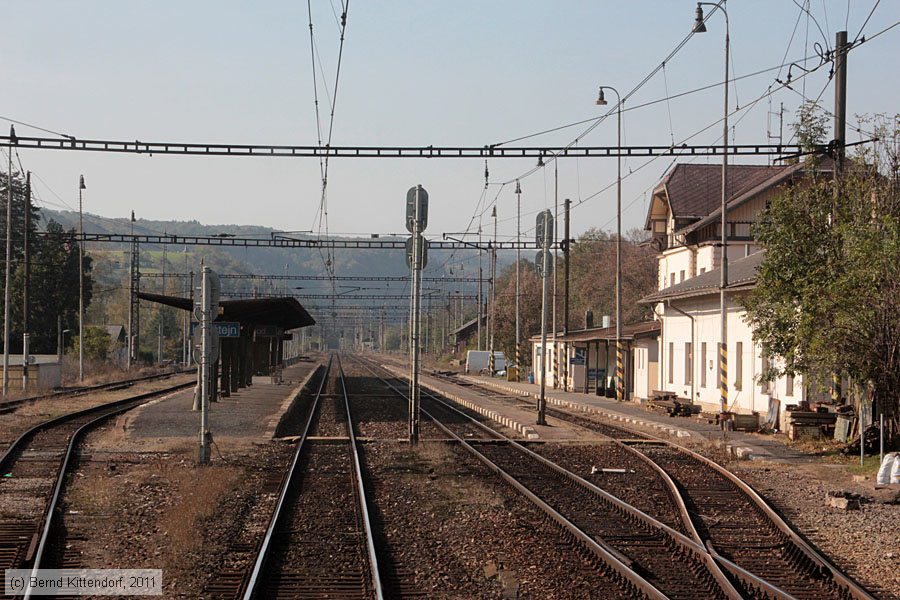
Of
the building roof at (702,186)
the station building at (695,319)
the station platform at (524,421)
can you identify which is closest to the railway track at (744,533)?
the station platform at (524,421)

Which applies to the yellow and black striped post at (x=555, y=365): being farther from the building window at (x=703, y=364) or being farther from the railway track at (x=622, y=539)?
the railway track at (x=622, y=539)

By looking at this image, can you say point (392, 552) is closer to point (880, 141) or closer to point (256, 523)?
point (256, 523)

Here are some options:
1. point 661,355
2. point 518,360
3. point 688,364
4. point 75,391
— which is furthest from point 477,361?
point 688,364

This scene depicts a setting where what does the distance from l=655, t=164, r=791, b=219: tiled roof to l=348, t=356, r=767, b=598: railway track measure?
3026 centimetres

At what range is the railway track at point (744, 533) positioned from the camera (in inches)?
362

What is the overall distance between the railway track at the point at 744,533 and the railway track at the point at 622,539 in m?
0.30

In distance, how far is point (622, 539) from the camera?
11195mm

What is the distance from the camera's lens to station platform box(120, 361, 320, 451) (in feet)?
71.2

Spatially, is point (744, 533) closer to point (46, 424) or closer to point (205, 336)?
point (205, 336)

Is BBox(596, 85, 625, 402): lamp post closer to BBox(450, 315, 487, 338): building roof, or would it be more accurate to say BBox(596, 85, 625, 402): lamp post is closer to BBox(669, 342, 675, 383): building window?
BBox(669, 342, 675, 383): building window

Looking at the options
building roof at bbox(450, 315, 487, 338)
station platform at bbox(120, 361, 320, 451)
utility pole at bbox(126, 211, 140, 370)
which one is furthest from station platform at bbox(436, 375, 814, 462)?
building roof at bbox(450, 315, 487, 338)

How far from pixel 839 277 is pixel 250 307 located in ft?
59.1

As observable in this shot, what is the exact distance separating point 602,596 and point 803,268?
41.8 feet

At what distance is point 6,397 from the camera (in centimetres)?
3722
